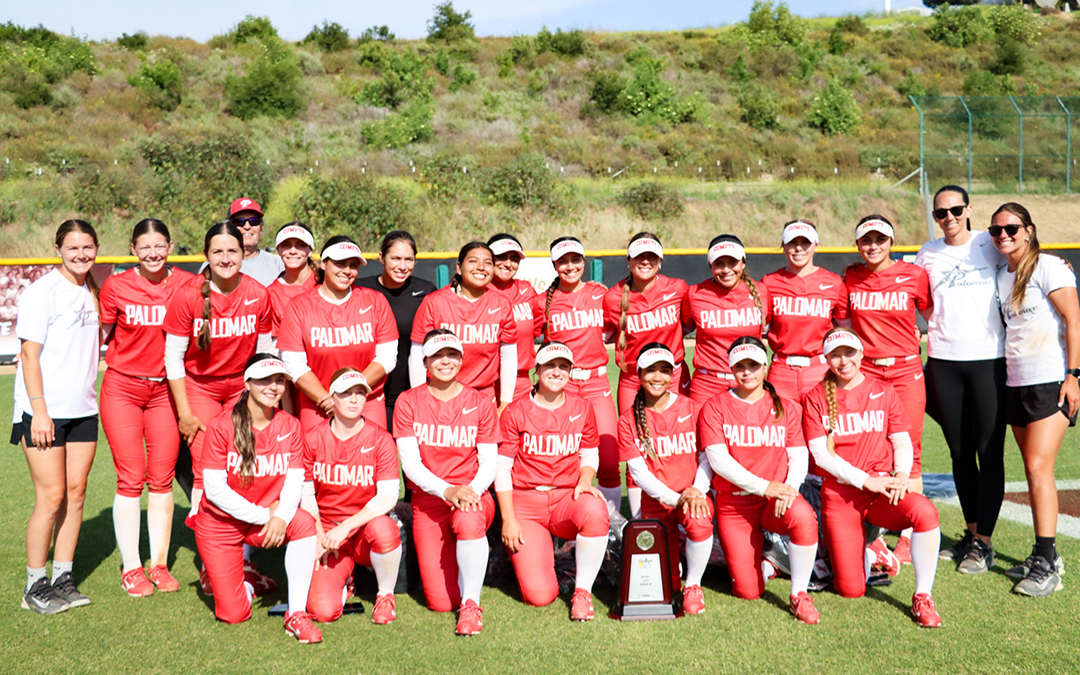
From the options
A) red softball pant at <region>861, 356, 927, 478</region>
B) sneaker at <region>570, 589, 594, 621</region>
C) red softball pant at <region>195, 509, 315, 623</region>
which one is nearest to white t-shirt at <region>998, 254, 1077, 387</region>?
red softball pant at <region>861, 356, 927, 478</region>

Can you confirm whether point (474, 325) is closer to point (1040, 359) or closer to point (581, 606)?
point (581, 606)

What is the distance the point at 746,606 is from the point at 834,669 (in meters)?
0.78

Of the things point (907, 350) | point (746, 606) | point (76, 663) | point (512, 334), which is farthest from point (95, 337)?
point (907, 350)

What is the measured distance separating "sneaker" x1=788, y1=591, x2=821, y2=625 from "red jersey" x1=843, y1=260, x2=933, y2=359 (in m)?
Result: 1.59

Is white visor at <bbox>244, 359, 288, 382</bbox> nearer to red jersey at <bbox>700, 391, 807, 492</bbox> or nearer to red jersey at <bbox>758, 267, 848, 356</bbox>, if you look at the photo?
red jersey at <bbox>700, 391, 807, 492</bbox>

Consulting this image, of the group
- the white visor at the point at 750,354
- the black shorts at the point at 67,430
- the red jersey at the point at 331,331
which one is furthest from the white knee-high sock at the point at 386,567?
the white visor at the point at 750,354

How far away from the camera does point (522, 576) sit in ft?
14.6

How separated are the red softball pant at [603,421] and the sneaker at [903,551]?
5.64ft

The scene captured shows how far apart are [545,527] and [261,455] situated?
5.08 feet

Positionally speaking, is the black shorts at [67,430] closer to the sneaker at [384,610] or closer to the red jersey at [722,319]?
the sneaker at [384,610]

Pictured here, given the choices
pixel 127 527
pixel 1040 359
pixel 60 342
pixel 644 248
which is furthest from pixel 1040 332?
pixel 60 342

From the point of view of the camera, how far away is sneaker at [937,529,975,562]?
4.96m

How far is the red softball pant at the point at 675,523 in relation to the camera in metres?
4.36

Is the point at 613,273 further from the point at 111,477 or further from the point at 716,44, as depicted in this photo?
the point at 716,44
